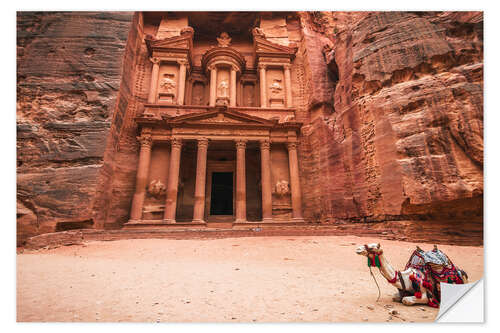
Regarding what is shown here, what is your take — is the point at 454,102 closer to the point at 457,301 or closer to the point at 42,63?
the point at 457,301

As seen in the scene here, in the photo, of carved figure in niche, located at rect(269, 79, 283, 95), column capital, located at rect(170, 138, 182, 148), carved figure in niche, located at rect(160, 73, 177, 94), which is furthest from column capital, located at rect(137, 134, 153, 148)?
carved figure in niche, located at rect(269, 79, 283, 95)

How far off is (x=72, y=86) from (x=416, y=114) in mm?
14752

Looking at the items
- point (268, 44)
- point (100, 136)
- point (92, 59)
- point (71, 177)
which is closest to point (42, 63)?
point (92, 59)

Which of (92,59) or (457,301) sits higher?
(92,59)

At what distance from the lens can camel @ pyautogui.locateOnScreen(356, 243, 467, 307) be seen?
2893 mm

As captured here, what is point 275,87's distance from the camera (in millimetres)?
17734

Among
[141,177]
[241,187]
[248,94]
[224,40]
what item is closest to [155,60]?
[224,40]

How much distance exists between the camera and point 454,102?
7.87m

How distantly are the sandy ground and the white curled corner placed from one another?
0.23m

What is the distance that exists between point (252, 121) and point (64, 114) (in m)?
9.36

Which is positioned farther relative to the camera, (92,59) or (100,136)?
(92,59)

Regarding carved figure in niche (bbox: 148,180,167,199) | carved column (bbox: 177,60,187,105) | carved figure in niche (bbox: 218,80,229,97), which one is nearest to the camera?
carved figure in niche (bbox: 148,180,167,199)

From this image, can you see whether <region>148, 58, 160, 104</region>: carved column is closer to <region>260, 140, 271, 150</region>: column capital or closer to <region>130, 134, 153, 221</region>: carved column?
<region>130, 134, 153, 221</region>: carved column

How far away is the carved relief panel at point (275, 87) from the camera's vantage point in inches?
688
